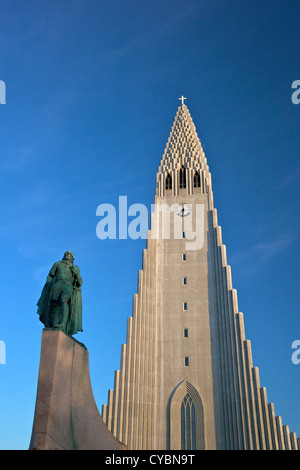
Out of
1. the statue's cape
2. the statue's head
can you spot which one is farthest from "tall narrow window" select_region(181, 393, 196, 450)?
the statue's head

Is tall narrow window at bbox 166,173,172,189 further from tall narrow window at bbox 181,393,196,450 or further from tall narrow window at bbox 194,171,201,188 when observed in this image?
tall narrow window at bbox 181,393,196,450

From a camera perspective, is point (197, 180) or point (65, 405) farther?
point (197, 180)


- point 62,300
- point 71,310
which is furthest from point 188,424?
point 62,300

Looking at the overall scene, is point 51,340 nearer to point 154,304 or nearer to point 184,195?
point 154,304

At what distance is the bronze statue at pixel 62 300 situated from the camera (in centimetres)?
1484

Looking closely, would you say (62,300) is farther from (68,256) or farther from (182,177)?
(182,177)

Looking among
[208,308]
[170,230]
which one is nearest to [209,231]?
[170,230]

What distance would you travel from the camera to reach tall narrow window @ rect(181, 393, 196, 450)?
107 ft

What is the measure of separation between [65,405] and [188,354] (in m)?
24.0

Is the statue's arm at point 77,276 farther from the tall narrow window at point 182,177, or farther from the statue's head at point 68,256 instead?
the tall narrow window at point 182,177

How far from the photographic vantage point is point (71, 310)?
15.2m

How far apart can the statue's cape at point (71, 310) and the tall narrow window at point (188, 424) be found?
858 inches

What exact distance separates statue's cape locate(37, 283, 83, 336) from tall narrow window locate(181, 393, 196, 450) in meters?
21.8

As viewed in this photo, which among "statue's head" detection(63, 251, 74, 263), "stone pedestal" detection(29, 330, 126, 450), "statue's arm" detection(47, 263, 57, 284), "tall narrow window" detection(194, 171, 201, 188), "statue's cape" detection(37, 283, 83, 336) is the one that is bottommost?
"stone pedestal" detection(29, 330, 126, 450)
